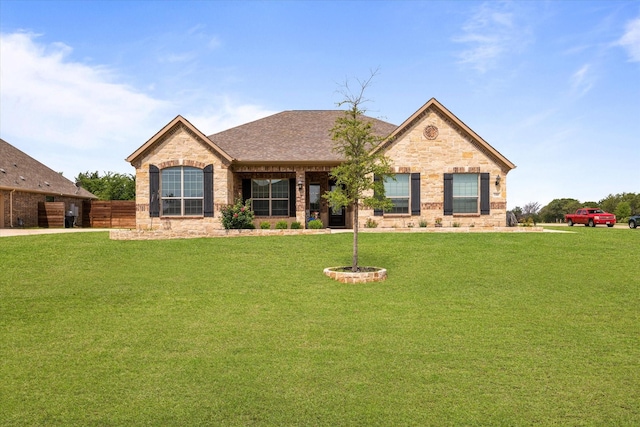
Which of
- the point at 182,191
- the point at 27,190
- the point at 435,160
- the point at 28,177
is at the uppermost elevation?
the point at 435,160

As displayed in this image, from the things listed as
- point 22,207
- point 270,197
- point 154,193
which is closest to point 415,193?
point 270,197

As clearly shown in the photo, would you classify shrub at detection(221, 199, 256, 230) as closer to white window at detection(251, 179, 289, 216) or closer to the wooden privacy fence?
white window at detection(251, 179, 289, 216)

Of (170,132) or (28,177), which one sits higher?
(170,132)

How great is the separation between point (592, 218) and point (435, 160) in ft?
57.6

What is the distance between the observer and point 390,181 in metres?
23.1

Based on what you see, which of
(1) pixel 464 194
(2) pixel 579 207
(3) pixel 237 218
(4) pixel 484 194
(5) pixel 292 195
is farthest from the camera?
(2) pixel 579 207

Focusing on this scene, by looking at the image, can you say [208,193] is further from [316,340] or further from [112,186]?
[112,186]

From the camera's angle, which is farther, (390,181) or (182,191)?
(390,181)

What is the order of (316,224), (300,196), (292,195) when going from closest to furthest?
(316,224) → (300,196) → (292,195)

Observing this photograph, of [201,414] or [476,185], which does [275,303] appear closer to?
[201,414]

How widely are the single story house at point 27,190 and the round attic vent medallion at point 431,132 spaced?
976 inches

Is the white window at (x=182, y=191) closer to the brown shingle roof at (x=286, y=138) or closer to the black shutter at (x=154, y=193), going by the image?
the black shutter at (x=154, y=193)

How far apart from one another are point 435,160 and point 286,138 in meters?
8.75

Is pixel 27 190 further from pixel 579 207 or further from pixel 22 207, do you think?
pixel 579 207
